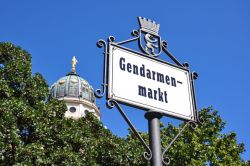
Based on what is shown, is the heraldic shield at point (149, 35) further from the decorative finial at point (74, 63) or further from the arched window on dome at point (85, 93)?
the decorative finial at point (74, 63)

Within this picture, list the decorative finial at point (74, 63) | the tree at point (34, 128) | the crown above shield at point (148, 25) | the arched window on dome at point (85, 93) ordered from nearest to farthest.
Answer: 1. the crown above shield at point (148, 25)
2. the tree at point (34, 128)
3. the arched window on dome at point (85, 93)
4. the decorative finial at point (74, 63)

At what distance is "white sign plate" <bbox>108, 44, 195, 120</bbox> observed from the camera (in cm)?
322

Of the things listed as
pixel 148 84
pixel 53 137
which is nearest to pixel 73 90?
pixel 53 137

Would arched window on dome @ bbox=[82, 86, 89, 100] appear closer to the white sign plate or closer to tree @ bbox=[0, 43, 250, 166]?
tree @ bbox=[0, 43, 250, 166]

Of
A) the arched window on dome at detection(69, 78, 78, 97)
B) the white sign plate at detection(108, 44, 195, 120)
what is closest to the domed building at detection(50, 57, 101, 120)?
the arched window on dome at detection(69, 78, 78, 97)

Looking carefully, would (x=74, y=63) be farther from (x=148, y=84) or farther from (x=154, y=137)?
(x=154, y=137)

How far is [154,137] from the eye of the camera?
3.13 meters

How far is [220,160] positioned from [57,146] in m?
8.73

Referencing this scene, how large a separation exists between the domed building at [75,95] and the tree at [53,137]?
159 ft

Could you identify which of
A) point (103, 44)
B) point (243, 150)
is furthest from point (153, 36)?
point (243, 150)

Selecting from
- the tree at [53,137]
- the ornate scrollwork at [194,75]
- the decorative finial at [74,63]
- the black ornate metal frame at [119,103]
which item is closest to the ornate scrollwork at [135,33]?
the black ornate metal frame at [119,103]

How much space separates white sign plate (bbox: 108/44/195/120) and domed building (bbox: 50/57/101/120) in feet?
218

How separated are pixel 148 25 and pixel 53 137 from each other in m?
14.2

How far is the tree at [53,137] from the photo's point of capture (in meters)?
14.9
